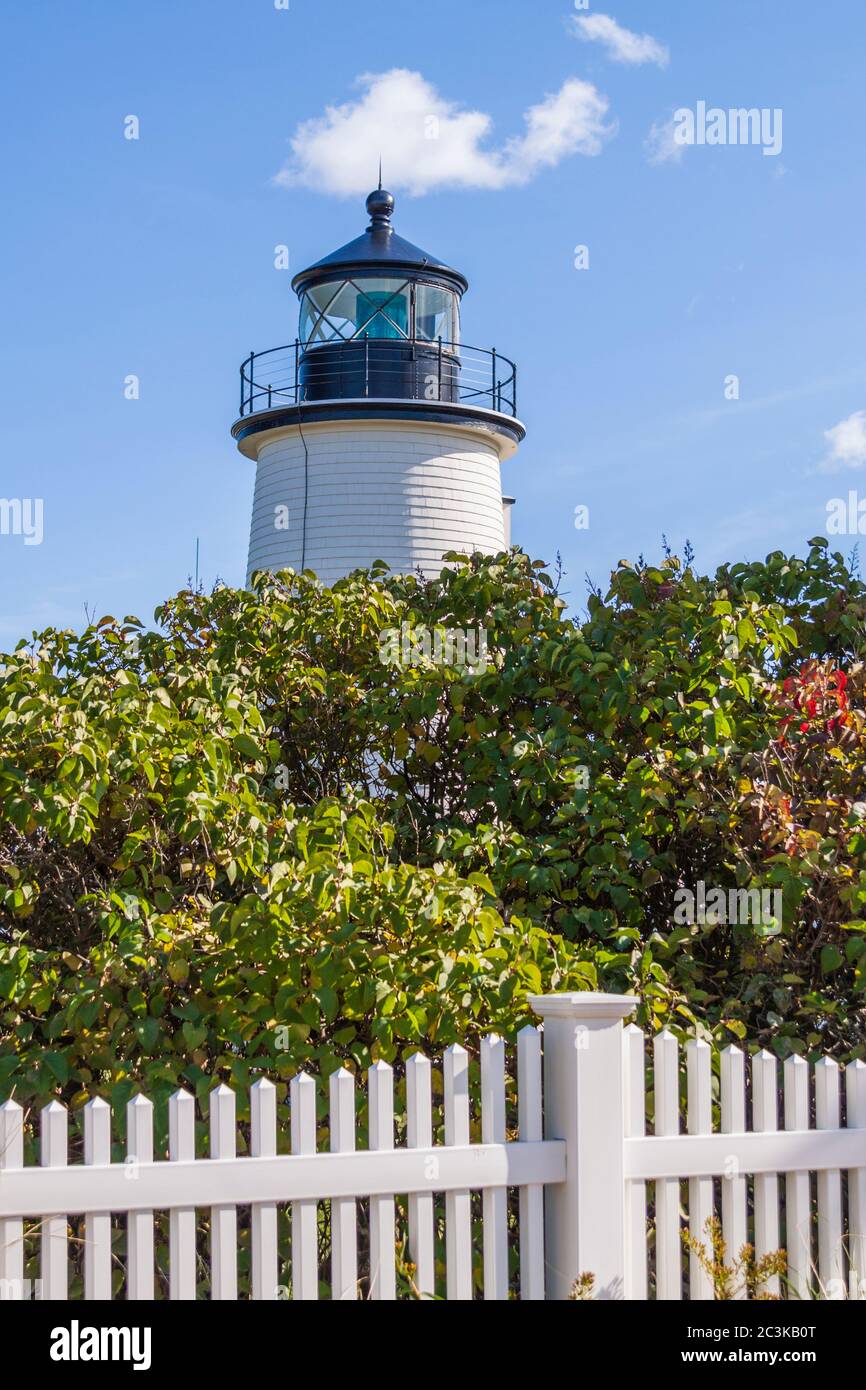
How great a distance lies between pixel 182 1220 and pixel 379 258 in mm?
14664

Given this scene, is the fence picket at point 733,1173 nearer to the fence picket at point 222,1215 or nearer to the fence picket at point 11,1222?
the fence picket at point 222,1215

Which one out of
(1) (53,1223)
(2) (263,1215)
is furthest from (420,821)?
(1) (53,1223)

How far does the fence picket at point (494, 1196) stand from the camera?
351 cm

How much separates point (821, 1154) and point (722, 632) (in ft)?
7.51

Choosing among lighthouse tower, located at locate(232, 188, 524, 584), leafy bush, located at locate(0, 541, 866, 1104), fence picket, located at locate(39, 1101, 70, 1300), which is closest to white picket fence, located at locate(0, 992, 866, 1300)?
fence picket, located at locate(39, 1101, 70, 1300)

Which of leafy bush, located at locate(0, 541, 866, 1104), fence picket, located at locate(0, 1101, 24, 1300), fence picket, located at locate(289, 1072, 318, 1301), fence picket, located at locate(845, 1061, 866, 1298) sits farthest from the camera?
leafy bush, located at locate(0, 541, 866, 1104)

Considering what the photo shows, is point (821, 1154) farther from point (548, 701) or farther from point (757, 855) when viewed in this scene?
point (548, 701)

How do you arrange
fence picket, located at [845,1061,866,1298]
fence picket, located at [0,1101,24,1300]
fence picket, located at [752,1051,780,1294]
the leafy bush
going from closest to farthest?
fence picket, located at [0,1101,24,1300] → fence picket, located at [752,1051,780,1294] → fence picket, located at [845,1061,866,1298] → the leafy bush

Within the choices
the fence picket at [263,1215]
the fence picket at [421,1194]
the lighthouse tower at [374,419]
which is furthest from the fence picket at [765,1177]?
the lighthouse tower at [374,419]

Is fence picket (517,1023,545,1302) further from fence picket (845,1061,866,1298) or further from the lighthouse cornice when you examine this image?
the lighthouse cornice

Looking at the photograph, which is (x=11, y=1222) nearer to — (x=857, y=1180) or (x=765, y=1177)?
(x=765, y=1177)

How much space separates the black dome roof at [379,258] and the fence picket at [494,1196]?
46.6 ft

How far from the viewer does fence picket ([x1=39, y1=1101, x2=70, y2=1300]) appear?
125 inches
